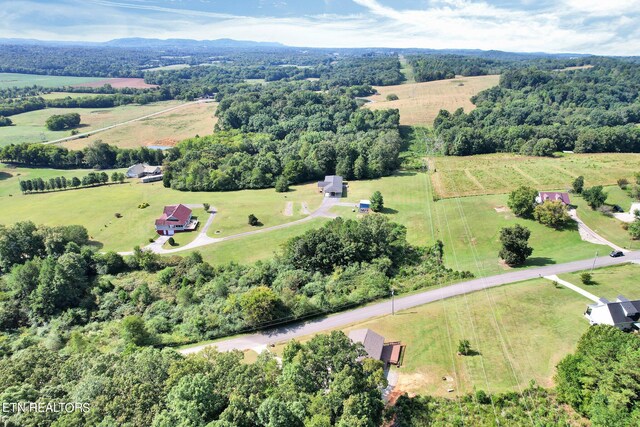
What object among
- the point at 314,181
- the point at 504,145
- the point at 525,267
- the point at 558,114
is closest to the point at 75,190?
the point at 314,181

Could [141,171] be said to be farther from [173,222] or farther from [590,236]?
[590,236]

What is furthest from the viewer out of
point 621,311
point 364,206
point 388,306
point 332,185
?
point 332,185

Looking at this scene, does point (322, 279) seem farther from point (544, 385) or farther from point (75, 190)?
point (75, 190)

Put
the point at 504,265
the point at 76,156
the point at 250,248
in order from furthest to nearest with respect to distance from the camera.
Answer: the point at 76,156 → the point at 250,248 → the point at 504,265

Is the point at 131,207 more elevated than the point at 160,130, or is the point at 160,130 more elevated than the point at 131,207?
the point at 160,130

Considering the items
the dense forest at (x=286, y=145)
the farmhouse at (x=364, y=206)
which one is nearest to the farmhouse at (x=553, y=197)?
the farmhouse at (x=364, y=206)

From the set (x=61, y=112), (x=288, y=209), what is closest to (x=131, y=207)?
(x=288, y=209)
